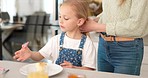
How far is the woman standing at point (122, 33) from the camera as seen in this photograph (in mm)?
1264

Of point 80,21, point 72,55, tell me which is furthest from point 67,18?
point 72,55

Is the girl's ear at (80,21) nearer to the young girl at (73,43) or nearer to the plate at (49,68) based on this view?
the young girl at (73,43)

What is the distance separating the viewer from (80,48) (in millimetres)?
1405

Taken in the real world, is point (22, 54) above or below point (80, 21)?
below

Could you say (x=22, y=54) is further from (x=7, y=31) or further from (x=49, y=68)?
(x=7, y=31)

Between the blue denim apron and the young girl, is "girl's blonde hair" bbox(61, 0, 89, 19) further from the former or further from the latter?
the blue denim apron

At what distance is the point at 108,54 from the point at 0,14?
2657 millimetres

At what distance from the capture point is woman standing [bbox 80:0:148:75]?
4.15 feet

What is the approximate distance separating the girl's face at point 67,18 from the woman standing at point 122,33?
0.07m

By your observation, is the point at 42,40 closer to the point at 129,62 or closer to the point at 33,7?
the point at 33,7

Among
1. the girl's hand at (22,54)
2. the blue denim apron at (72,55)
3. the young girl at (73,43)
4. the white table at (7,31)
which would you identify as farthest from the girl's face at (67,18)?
the white table at (7,31)

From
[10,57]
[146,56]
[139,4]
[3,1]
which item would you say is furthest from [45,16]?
[139,4]

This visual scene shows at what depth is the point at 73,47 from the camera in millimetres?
1413

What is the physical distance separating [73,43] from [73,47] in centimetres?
2
